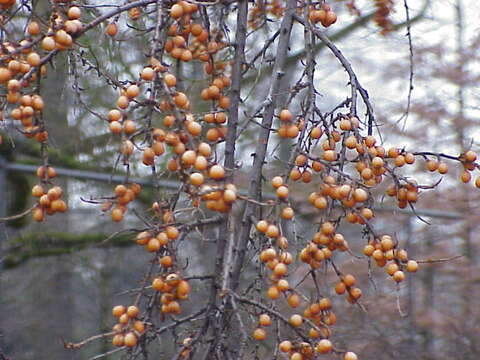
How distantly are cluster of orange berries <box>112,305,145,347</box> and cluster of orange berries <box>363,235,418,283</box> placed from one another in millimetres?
489

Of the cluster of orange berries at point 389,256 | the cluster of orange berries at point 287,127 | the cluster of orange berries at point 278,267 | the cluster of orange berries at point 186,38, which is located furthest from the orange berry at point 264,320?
the cluster of orange berries at point 186,38

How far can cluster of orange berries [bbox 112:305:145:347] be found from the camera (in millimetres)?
1316

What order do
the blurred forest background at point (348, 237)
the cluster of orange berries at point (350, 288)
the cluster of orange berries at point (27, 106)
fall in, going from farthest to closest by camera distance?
1. the blurred forest background at point (348, 237)
2. the cluster of orange berries at point (350, 288)
3. the cluster of orange berries at point (27, 106)

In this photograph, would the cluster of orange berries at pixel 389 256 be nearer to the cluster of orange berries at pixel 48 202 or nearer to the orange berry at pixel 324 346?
the orange berry at pixel 324 346

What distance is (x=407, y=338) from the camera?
4.04 metres

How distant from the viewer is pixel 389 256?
143 cm

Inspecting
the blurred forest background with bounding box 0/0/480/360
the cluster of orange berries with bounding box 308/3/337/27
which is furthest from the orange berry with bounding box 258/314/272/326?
the blurred forest background with bounding box 0/0/480/360

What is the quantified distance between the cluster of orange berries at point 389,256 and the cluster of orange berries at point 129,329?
0.49 meters

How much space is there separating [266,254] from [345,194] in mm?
216

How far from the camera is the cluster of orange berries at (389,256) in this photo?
1.43 meters

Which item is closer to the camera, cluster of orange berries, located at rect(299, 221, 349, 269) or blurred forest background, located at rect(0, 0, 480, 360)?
cluster of orange berries, located at rect(299, 221, 349, 269)

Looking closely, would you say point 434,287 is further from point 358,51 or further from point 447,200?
point 358,51

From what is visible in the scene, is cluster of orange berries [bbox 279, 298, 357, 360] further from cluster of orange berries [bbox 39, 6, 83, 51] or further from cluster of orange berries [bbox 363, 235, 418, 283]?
cluster of orange berries [bbox 39, 6, 83, 51]

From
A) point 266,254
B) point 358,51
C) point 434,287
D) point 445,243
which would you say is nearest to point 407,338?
point 434,287
